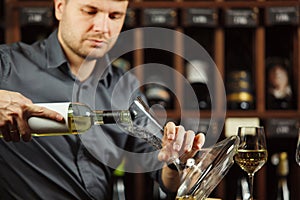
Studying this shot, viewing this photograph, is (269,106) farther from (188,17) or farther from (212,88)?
(188,17)

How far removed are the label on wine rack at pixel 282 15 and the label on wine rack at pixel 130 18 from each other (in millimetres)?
550

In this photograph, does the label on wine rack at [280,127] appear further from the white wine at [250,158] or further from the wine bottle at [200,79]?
the white wine at [250,158]

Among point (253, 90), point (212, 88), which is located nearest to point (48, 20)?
point (212, 88)

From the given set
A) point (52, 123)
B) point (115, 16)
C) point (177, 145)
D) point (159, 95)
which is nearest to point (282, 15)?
point (159, 95)

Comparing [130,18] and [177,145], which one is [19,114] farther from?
[130,18]

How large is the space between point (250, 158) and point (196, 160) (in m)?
0.20

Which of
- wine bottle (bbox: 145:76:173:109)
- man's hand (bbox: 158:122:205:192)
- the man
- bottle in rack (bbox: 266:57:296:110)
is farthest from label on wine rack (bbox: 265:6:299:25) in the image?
man's hand (bbox: 158:122:205:192)

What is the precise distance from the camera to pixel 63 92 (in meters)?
1.83

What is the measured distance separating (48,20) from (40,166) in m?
0.85

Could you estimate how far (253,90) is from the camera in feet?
8.21

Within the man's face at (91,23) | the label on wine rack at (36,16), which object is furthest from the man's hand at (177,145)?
the label on wine rack at (36,16)

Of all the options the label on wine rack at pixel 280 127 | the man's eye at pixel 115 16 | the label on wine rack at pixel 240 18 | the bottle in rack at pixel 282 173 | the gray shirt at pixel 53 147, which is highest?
the man's eye at pixel 115 16

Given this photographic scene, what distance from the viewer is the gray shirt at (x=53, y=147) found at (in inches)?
67.7

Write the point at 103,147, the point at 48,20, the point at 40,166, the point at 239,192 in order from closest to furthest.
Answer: the point at 40,166
the point at 103,147
the point at 48,20
the point at 239,192
